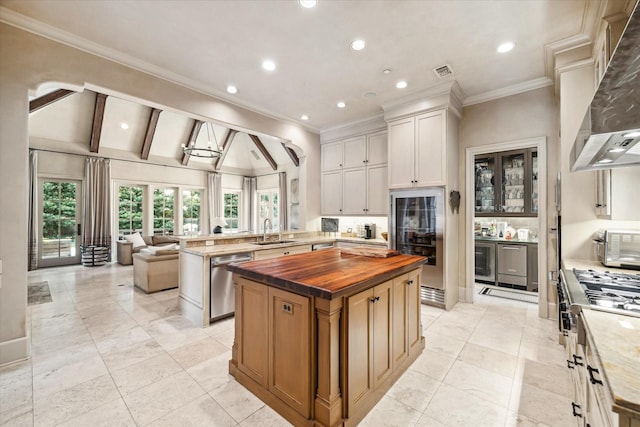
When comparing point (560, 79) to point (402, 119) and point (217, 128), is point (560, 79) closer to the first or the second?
point (402, 119)

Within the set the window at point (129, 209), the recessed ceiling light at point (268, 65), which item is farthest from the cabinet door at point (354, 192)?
the window at point (129, 209)

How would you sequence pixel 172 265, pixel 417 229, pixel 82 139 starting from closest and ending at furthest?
pixel 417 229 < pixel 172 265 < pixel 82 139

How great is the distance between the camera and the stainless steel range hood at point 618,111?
2.65 feet

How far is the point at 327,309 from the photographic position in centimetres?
157

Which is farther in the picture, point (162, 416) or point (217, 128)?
point (217, 128)

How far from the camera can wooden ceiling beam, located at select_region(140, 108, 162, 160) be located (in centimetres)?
675

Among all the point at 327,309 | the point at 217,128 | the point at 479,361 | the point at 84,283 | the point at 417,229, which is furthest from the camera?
the point at 217,128

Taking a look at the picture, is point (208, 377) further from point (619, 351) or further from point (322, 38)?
point (322, 38)

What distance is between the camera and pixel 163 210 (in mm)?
8383

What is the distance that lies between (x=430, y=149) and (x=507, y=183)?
2254 millimetres

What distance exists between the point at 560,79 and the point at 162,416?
466cm

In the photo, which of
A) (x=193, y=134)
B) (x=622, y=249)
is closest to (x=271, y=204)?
(x=193, y=134)

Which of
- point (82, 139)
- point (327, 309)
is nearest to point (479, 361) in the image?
Result: point (327, 309)

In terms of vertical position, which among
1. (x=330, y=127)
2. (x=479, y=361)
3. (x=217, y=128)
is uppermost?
(x=217, y=128)
